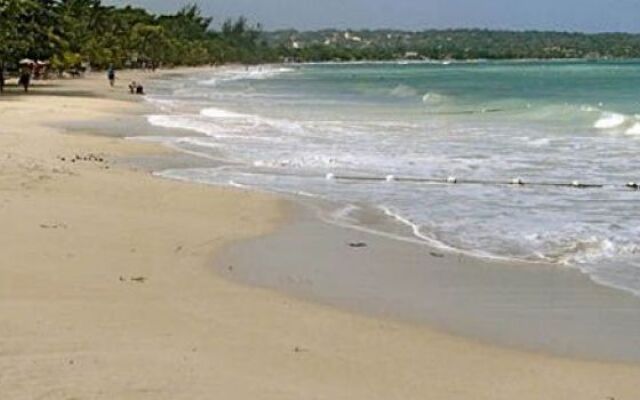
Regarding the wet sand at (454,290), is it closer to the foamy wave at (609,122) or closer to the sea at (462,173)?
the sea at (462,173)

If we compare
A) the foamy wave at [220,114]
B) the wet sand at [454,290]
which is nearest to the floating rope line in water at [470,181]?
the wet sand at [454,290]

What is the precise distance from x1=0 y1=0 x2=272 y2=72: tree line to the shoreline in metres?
37.7

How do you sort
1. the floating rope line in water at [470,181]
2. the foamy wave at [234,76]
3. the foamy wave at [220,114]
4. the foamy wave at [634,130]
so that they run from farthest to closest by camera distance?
1. the foamy wave at [234,76]
2. the foamy wave at [220,114]
3. the foamy wave at [634,130]
4. the floating rope line in water at [470,181]

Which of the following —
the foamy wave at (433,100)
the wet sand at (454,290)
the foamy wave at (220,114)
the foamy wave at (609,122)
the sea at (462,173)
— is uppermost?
the wet sand at (454,290)

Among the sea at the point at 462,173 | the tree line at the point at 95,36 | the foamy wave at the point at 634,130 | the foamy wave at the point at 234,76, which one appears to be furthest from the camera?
the foamy wave at the point at 234,76

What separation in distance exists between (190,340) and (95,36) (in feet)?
312

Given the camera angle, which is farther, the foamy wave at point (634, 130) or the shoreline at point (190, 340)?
the foamy wave at point (634, 130)

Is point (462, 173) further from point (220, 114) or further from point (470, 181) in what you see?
point (220, 114)

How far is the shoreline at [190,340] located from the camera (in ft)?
20.2

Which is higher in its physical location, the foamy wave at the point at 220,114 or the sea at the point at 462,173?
the sea at the point at 462,173

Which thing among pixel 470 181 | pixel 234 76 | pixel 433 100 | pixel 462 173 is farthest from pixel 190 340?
pixel 234 76

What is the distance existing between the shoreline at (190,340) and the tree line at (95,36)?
37.7m

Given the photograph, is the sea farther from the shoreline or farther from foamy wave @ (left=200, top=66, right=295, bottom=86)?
foamy wave @ (left=200, top=66, right=295, bottom=86)

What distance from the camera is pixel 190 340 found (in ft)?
23.3
